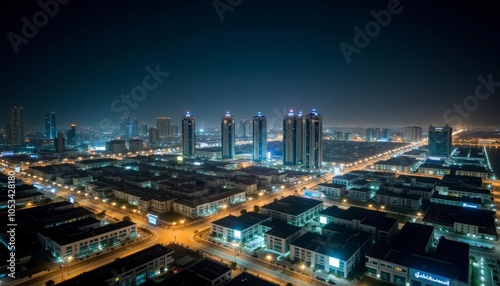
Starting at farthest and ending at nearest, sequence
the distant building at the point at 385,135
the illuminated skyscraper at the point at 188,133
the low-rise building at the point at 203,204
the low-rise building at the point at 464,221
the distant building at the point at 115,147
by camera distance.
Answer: the distant building at the point at 385,135
the distant building at the point at 115,147
the illuminated skyscraper at the point at 188,133
the low-rise building at the point at 203,204
the low-rise building at the point at 464,221

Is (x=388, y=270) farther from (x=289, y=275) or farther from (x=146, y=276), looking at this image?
(x=146, y=276)

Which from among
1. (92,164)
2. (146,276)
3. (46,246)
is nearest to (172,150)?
(92,164)

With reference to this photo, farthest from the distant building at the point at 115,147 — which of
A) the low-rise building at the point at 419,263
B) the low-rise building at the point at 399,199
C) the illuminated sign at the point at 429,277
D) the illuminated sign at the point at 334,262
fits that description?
the illuminated sign at the point at 429,277

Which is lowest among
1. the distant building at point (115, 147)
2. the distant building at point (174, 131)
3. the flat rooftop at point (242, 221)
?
the flat rooftop at point (242, 221)

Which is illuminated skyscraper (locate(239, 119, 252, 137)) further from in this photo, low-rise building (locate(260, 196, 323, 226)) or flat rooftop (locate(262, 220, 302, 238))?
flat rooftop (locate(262, 220, 302, 238))

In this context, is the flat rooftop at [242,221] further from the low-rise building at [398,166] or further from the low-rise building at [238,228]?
the low-rise building at [398,166]

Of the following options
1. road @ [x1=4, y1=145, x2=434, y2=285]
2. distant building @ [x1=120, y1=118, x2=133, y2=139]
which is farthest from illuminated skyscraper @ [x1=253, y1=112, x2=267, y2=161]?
distant building @ [x1=120, y1=118, x2=133, y2=139]

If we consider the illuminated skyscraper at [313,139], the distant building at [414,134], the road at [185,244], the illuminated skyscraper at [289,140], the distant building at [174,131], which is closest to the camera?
the road at [185,244]
